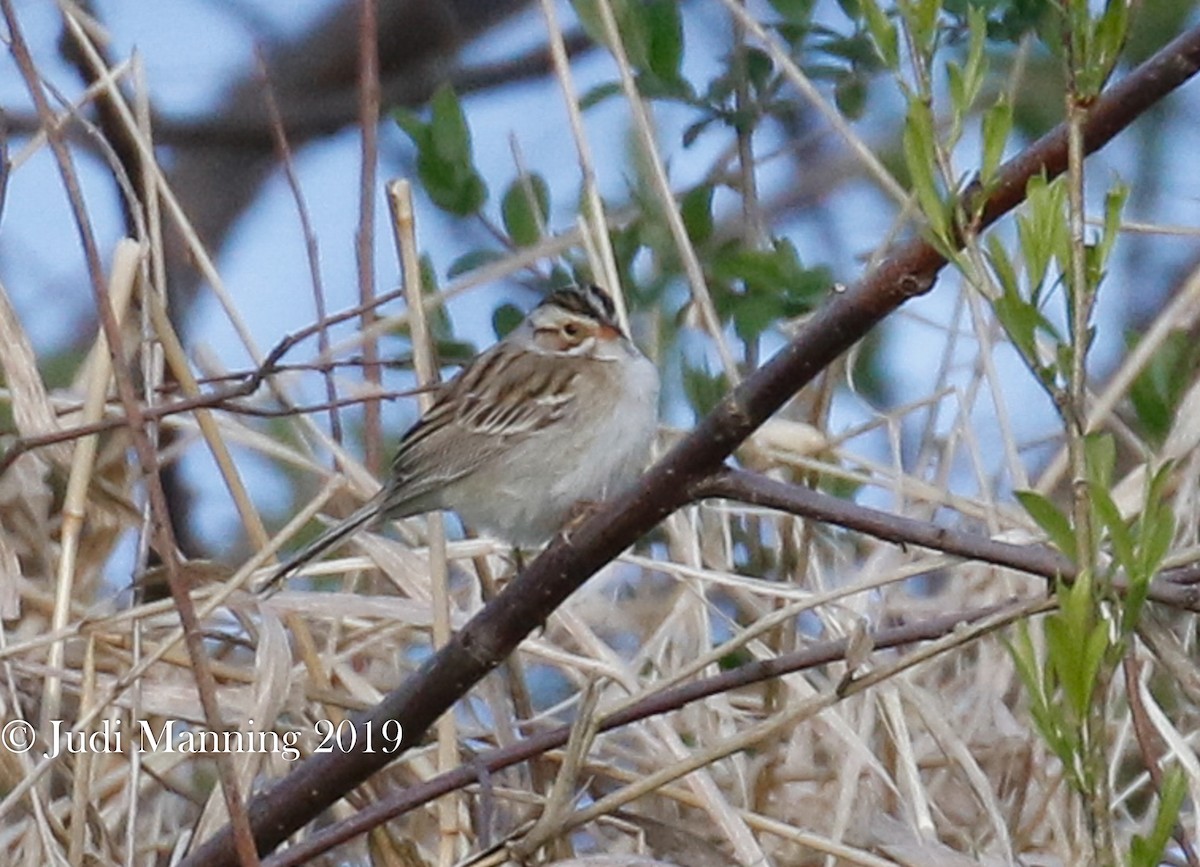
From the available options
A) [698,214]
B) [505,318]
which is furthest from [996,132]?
[505,318]

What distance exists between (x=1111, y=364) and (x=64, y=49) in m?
1.55

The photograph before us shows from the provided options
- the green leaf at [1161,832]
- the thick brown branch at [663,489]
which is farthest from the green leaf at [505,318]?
the green leaf at [1161,832]

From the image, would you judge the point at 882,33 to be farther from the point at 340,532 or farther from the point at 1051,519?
the point at 340,532

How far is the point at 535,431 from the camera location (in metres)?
2.61

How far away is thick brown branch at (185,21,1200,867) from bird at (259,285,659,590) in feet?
2.10

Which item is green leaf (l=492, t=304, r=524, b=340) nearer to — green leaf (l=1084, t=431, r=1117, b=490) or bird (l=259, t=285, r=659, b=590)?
bird (l=259, t=285, r=659, b=590)

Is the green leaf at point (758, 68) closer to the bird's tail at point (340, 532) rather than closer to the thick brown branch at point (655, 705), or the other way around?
the bird's tail at point (340, 532)

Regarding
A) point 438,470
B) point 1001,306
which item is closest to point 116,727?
point 438,470

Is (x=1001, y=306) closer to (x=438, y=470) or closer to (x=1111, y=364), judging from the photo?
(x=438, y=470)

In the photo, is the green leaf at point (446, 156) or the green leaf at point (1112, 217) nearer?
the green leaf at point (1112, 217)
